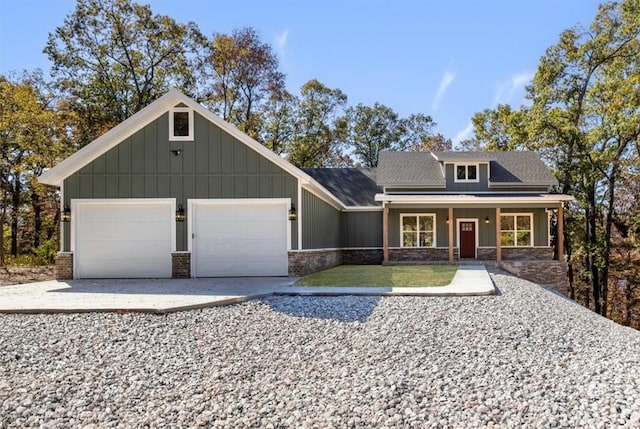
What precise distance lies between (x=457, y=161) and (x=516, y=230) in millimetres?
3590

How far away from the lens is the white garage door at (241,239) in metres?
12.8

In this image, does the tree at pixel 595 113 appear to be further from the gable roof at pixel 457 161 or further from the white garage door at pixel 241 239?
the white garage door at pixel 241 239

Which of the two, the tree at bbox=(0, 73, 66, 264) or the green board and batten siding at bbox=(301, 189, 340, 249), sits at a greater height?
the tree at bbox=(0, 73, 66, 264)

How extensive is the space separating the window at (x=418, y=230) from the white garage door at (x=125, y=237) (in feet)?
33.1

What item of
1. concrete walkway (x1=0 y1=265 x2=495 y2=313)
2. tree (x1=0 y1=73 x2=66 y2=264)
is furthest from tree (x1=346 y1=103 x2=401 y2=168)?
concrete walkway (x1=0 y1=265 x2=495 y2=313)

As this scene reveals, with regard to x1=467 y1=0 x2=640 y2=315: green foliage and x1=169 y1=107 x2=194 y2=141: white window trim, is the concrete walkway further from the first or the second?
x1=467 y1=0 x2=640 y2=315: green foliage

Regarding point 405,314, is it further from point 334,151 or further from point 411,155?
point 334,151

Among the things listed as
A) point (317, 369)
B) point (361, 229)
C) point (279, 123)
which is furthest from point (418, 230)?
point (317, 369)

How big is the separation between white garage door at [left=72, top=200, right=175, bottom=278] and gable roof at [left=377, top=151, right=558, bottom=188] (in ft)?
32.7

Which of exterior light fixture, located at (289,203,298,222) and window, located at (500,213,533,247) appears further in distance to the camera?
window, located at (500,213,533,247)

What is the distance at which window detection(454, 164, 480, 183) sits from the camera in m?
20.3

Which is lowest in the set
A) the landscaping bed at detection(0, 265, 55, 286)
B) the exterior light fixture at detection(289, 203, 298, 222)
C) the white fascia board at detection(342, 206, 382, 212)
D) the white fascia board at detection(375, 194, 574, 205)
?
the landscaping bed at detection(0, 265, 55, 286)

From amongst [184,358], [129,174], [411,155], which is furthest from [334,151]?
[184,358]

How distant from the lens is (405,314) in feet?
24.7
